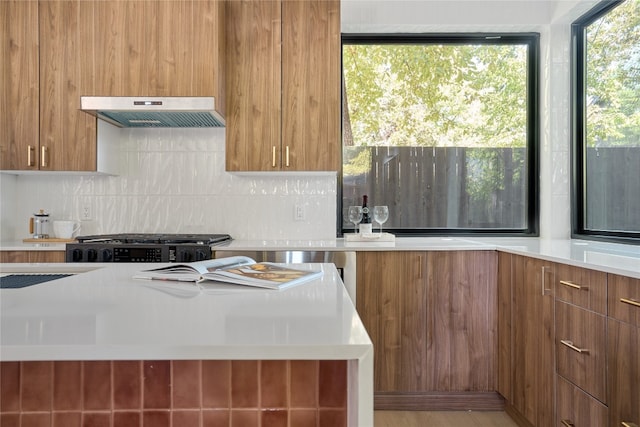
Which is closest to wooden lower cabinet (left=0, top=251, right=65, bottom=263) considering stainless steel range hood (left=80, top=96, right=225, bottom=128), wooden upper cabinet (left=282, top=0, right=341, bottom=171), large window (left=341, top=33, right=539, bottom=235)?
stainless steel range hood (left=80, top=96, right=225, bottom=128)

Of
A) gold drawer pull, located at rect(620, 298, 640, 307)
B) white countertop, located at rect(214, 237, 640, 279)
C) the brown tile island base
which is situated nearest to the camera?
the brown tile island base

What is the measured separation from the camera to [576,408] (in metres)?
1.80

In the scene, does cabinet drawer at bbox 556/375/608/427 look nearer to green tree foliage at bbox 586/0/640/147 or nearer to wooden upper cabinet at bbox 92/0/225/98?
green tree foliage at bbox 586/0/640/147

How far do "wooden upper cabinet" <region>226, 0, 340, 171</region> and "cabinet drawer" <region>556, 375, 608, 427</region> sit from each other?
67.1 inches

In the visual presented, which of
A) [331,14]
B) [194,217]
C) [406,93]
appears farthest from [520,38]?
[194,217]

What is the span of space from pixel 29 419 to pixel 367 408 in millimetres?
674

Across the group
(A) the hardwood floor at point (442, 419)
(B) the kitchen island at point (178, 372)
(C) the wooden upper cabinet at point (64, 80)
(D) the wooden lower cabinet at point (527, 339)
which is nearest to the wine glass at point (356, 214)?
(D) the wooden lower cabinet at point (527, 339)

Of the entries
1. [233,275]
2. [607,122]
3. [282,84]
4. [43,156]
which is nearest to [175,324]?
[233,275]

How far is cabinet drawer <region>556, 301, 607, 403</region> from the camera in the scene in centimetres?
165

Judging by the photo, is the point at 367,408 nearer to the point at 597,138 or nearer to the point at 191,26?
the point at 191,26

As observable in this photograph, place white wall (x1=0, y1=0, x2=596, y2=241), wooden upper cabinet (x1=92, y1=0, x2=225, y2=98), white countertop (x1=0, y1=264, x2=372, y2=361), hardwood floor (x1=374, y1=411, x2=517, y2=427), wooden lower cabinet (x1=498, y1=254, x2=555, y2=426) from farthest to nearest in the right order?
1. white wall (x1=0, y1=0, x2=596, y2=241)
2. wooden upper cabinet (x1=92, y1=0, x2=225, y2=98)
3. hardwood floor (x1=374, y1=411, x2=517, y2=427)
4. wooden lower cabinet (x1=498, y1=254, x2=555, y2=426)
5. white countertop (x1=0, y1=264, x2=372, y2=361)

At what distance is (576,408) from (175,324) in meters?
1.75

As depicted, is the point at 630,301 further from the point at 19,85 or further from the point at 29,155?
the point at 19,85

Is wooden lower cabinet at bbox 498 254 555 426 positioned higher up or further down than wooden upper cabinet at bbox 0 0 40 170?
further down
